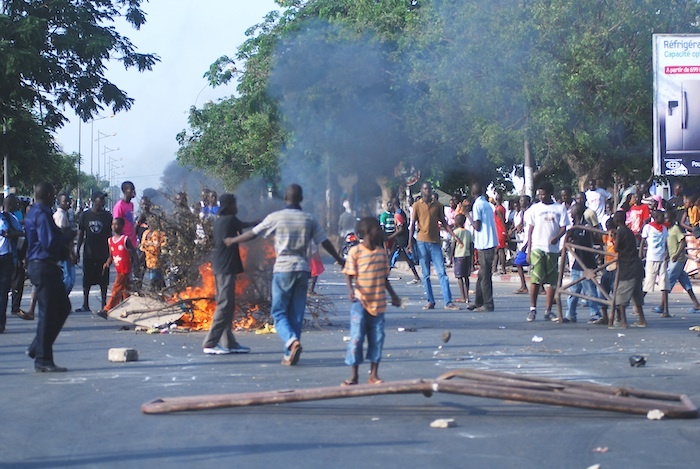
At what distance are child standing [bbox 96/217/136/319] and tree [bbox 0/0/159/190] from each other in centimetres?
2116

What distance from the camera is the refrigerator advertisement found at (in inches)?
923

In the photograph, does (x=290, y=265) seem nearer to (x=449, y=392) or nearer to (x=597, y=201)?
(x=449, y=392)

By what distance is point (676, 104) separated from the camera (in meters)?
23.7

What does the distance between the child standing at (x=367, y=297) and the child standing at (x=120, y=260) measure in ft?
20.1

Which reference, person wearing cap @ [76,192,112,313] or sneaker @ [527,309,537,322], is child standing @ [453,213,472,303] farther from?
person wearing cap @ [76,192,112,313]

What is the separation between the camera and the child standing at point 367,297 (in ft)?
28.2

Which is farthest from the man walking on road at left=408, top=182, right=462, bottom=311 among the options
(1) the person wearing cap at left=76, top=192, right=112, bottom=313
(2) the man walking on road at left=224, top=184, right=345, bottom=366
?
(2) the man walking on road at left=224, top=184, right=345, bottom=366

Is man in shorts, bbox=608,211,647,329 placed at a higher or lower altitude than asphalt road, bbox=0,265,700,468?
higher

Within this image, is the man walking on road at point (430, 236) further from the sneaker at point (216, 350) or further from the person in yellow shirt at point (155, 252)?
the sneaker at point (216, 350)

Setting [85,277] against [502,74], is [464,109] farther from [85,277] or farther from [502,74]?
[85,277]

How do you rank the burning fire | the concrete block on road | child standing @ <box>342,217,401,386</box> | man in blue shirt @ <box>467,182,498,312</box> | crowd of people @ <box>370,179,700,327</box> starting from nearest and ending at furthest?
child standing @ <box>342,217,401,386</box>, the concrete block on road, the burning fire, crowd of people @ <box>370,179,700,327</box>, man in blue shirt @ <box>467,182,498,312</box>

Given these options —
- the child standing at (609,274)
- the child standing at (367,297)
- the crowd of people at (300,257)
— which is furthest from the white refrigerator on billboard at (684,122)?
the child standing at (367,297)

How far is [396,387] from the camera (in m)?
7.21

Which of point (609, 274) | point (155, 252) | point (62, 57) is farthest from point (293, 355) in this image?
point (62, 57)
